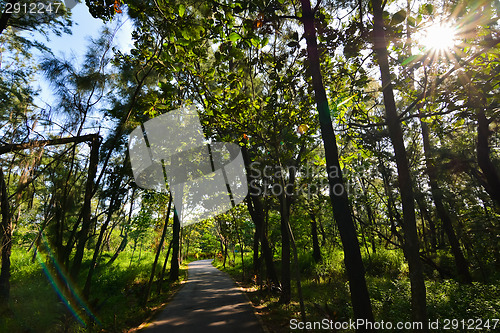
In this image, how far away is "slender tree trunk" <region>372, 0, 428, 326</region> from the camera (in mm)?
3348

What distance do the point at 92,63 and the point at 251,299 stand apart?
31.4 feet

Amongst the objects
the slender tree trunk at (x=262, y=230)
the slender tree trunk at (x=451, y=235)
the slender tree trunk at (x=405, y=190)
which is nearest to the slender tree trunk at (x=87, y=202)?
the slender tree trunk at (x=405, y=190)

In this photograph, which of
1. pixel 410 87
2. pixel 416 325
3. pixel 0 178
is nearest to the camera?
pixel 416 325

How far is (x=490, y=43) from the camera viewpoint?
3697 millimetres

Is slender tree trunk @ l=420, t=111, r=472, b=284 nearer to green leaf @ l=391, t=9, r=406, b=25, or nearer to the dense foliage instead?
the dense foliage

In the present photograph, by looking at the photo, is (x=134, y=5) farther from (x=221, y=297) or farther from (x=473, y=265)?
(x=473, y=265)

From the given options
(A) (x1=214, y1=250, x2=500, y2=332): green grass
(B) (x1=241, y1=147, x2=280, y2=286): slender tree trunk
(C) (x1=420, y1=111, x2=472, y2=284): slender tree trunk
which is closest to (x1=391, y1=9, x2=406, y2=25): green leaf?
(A) (x1=214, y1=250, x2=500, y2=332): green grass

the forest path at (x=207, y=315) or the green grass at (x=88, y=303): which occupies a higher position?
the green grass at (x=88, y=303)

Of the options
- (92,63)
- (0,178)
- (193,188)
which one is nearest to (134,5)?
(92,63)

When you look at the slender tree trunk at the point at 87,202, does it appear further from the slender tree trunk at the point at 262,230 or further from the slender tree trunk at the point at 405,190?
the slender tree trunk at the point at 262,230

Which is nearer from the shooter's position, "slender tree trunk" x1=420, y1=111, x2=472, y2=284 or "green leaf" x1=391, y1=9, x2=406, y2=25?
"green leaf" x1=391, y1=9, x2=406, y2=25

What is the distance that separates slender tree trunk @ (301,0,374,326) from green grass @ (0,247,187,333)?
4.54 meters

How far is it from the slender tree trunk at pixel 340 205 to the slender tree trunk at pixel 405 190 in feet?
2.06

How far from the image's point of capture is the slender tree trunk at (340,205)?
3.43 meters
